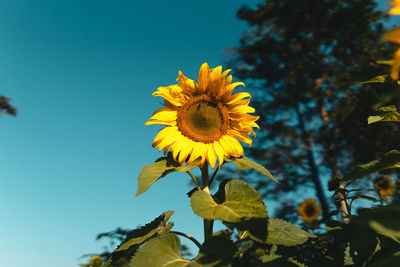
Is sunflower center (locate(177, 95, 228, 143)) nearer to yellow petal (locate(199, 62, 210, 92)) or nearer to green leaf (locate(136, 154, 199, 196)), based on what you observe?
yellow petal (locate(199, 62, 210, 92))

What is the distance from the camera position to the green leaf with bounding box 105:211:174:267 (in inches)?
38.6

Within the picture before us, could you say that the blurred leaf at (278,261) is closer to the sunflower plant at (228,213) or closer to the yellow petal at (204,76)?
the sunflower plant at (228,213)

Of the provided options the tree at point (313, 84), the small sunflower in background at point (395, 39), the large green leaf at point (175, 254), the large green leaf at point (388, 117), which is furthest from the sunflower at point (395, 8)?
the tree at point (313, 84)

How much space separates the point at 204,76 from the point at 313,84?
8.66m

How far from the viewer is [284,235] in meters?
0.88

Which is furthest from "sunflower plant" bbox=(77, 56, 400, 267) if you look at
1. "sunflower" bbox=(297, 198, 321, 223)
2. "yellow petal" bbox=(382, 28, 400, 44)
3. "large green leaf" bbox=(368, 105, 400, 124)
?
"sunflower" bbox=(297, 198, 321, 223)

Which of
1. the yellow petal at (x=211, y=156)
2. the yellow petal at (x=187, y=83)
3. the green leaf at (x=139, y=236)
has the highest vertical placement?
the yellow petal at (x=187, y=83)

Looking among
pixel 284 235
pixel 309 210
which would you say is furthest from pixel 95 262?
pixel 309 210

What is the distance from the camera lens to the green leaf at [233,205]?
85 cm

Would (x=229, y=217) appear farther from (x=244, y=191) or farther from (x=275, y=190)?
(x=275, y=190)

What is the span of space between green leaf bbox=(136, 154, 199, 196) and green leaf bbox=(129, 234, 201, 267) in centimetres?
15

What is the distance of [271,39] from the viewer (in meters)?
10.4

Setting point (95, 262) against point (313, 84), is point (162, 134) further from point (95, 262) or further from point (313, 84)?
point (313, 84)

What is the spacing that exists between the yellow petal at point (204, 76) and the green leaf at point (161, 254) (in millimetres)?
551
